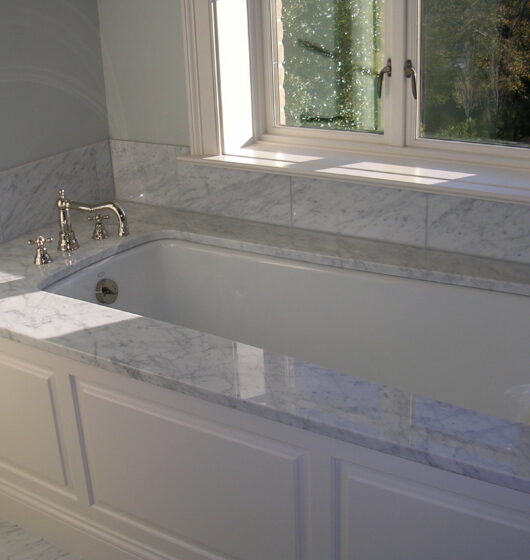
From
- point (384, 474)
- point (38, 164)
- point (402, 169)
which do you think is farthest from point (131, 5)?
point (384, 474)

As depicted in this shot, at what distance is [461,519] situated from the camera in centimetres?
183

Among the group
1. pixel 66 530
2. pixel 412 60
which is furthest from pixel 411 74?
pixel 66 530

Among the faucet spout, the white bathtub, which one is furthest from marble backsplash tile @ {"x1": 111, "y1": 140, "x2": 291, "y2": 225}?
the faucet spout

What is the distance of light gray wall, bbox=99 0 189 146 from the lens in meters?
3.18

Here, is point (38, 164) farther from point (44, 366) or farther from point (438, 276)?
point (438, 276)

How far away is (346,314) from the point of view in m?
2.88

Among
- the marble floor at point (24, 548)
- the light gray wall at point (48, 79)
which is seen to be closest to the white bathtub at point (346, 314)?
the light gray wall at point (48, 79)

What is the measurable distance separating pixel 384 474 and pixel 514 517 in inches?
10.8

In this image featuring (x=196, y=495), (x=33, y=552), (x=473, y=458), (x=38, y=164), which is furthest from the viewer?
(x=38, y=164)

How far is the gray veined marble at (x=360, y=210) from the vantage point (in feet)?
9.27

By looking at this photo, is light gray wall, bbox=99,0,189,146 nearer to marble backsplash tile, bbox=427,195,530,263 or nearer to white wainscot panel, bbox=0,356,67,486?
marble backsplash tile, bbox=427,195,530,263

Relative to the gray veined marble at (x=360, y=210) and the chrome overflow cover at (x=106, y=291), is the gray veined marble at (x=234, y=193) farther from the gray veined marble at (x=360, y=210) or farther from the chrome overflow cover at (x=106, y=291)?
the chrome overflow cover at (x=106, y=291)

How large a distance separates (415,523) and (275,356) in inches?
20.6

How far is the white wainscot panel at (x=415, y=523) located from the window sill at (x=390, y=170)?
41.5 inches
